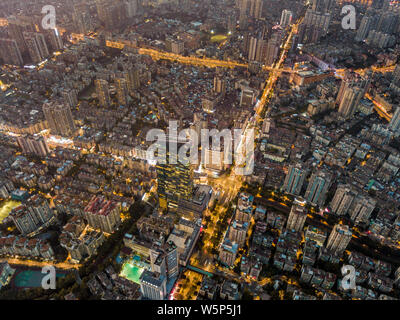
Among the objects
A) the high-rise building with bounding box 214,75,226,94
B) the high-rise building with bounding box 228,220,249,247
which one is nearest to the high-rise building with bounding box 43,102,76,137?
the high-rise building with bounding box 214,75,226,94

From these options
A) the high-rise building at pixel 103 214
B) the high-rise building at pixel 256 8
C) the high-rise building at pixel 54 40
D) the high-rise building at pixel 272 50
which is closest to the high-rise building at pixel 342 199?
the high-rise building at pixel 103 214

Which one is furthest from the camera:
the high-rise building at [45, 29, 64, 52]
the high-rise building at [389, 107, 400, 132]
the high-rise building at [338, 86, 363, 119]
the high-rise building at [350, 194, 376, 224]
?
the high-rise building at [45, 29, 64, 52]

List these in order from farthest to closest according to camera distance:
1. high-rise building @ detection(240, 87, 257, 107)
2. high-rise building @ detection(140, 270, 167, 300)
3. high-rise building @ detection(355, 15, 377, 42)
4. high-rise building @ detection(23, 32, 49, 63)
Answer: high-rise building @ detection(355, 15, 377, 42), high-rise building @ detection(23, 32, 49, 63), high-rise building @ detection(240, 87, 257, 107), high-rise building @ detection(140, 270, 167, 300)

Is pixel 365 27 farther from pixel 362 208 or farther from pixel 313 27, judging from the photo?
pixel 362 208

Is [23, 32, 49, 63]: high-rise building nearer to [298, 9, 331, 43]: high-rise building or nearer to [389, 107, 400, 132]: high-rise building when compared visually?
[298, 9, 331, 43]: high-rise building

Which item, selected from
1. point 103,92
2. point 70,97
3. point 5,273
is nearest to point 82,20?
point 70,97

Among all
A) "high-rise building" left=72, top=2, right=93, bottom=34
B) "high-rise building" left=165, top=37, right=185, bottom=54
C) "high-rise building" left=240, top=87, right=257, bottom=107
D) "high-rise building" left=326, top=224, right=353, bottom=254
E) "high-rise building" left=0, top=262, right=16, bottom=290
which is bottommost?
"high-rise building" left=0, top=262, right=16, bottom=290
